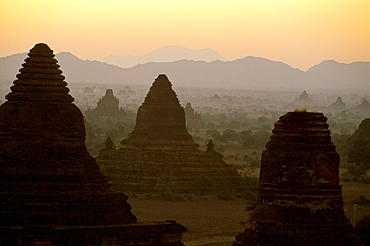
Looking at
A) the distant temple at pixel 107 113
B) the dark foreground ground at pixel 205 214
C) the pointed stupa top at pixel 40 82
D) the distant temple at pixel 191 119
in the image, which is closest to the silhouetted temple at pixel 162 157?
the dark foreground ground at pixel 205 214

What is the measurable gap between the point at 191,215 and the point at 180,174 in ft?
11.9

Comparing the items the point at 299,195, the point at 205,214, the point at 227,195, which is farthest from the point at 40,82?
the point at 227,195

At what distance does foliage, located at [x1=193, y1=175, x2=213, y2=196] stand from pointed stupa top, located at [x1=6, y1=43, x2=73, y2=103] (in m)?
21.5

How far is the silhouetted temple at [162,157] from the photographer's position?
45562 millimetres

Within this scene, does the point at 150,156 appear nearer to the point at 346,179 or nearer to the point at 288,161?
the point at 346,179

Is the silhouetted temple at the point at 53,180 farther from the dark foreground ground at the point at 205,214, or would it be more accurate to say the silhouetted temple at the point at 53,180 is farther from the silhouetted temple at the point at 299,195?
the dark foreground ground at the point at 205,214

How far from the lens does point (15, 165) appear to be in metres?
22.0

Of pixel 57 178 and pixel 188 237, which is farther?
pixel 188 237

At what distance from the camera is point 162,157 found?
4634 centimetres

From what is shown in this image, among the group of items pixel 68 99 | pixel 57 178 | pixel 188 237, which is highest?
pixel 68 99

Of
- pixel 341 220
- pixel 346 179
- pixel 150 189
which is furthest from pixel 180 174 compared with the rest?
pixel 341 220

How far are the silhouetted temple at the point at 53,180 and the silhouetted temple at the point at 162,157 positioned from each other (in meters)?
21.7

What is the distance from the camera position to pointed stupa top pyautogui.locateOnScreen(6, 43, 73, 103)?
2327 centimetres

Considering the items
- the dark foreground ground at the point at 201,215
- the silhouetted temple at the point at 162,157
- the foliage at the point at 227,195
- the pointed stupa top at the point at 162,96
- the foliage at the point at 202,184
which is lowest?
the dark foreground ground at the point at 201,215
